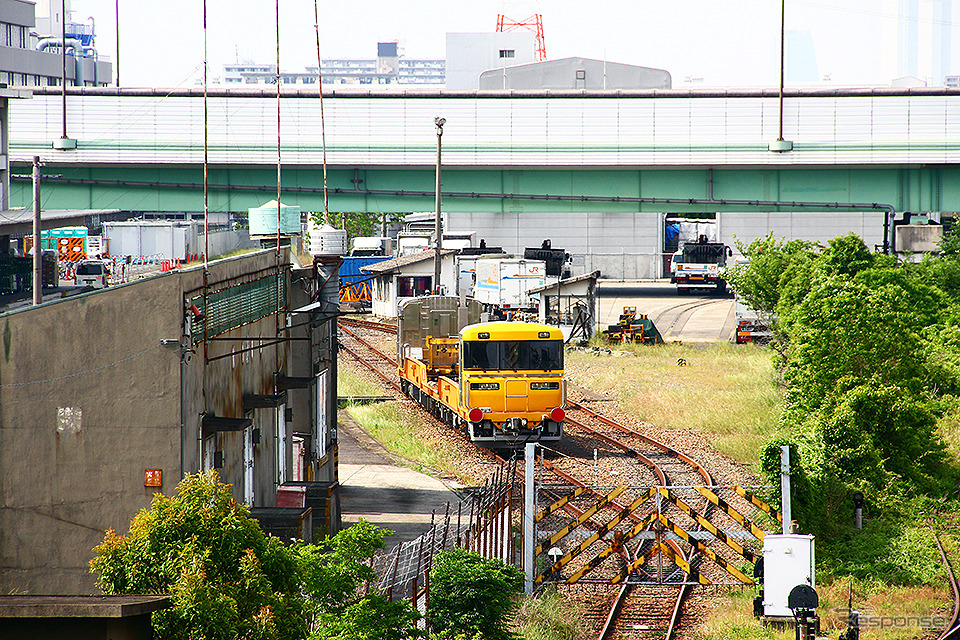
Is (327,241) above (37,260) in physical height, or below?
above

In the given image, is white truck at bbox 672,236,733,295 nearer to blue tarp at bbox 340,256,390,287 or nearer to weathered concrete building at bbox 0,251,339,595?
blue tarp at bbox 340,256,390,287

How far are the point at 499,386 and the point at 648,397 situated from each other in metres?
9.06

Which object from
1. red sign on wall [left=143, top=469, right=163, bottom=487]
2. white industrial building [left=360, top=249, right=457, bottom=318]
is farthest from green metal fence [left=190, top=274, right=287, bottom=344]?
white industrial building [left=360, top=249, right=457, bottom=318]

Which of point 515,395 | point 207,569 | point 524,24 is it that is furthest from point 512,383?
point 524,24

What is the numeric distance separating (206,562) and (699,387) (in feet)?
81.9

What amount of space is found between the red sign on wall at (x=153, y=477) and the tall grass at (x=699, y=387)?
14.2 meters

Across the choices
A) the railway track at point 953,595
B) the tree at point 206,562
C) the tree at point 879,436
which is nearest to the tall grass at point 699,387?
the tree at point 879,436

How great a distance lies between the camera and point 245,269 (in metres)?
14.3

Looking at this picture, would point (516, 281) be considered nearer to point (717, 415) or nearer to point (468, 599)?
point (717, 415)

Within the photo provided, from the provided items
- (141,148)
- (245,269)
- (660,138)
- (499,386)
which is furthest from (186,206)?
(245,269)

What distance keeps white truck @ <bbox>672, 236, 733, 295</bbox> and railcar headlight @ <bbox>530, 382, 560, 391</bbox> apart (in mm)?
41936

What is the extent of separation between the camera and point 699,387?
31109 millimetres

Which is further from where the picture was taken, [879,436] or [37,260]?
[879,436]

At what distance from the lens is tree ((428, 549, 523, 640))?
Result: 11.7m
